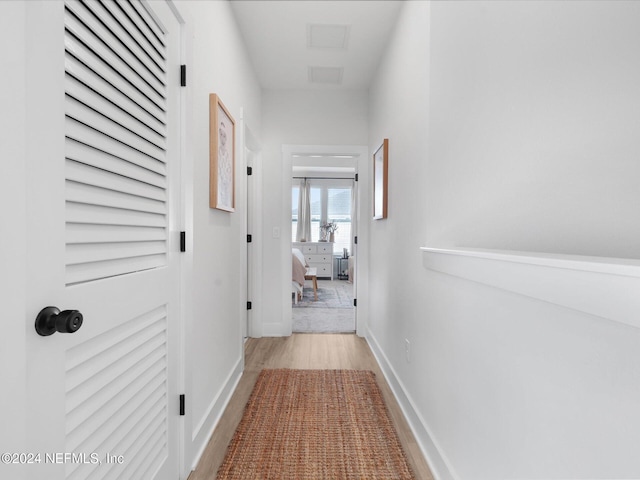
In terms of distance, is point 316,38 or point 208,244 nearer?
point 208,244

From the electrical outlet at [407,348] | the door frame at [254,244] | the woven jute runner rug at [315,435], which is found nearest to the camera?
the woven jute runner rug at [315,435]

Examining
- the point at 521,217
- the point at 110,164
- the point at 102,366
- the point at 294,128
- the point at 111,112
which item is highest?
the point at 294,128

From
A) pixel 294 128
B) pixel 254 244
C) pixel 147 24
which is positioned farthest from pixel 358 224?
pixel 147 24

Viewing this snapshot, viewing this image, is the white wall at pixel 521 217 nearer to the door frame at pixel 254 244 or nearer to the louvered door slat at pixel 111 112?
the louvered door slat at pixel 111 112

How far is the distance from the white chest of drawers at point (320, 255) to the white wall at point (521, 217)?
18.9 feet

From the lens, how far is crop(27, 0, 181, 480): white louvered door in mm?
694

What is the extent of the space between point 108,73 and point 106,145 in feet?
0.62

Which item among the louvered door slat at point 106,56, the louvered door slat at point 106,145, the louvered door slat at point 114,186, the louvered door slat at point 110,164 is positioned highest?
the louvered door slat at point 106,56

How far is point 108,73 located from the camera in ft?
2.95

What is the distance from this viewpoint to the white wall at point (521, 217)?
28.6 inches

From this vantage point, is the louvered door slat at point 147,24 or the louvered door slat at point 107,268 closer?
the louvered door slat at point 107,268

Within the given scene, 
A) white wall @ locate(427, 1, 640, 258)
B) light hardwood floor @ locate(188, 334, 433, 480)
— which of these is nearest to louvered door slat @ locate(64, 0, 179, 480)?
light hardwood floor @ locate(188, 334, 433, 480)

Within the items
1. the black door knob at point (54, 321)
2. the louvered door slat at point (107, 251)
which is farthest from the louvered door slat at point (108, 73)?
the black door knob at point (54, 321)

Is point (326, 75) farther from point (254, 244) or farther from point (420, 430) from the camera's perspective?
point (420, 430)
